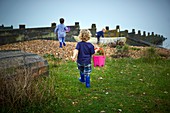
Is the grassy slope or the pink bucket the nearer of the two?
the grassy slope

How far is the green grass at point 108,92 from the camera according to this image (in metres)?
4.40

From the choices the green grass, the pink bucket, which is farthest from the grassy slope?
the pink bucket

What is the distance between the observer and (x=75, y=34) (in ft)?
67.8

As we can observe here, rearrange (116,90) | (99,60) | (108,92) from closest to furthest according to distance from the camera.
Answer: (108,92)
(116,90)
(99,60)

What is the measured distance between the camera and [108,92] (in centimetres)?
550

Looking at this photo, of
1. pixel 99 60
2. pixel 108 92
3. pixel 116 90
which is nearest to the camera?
pixel 108 92

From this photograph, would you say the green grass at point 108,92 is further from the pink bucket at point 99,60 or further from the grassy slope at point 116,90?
the pink bucket at point 99,60

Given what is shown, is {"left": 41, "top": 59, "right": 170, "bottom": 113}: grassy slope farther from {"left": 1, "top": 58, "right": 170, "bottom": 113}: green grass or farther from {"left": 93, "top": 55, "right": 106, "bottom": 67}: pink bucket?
{"left": 93, "top": 55, "right": 106, "bottom": 67}: pink bucket

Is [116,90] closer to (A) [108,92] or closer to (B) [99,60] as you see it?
(A) [108,92]

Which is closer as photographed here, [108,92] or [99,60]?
[108,92]

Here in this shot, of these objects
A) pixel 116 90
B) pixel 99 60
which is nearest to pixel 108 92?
pixel 116 90

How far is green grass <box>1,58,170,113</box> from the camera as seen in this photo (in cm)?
440

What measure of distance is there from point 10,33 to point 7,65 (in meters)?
11.0

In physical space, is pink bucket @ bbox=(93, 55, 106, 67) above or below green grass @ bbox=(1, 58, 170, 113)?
above
